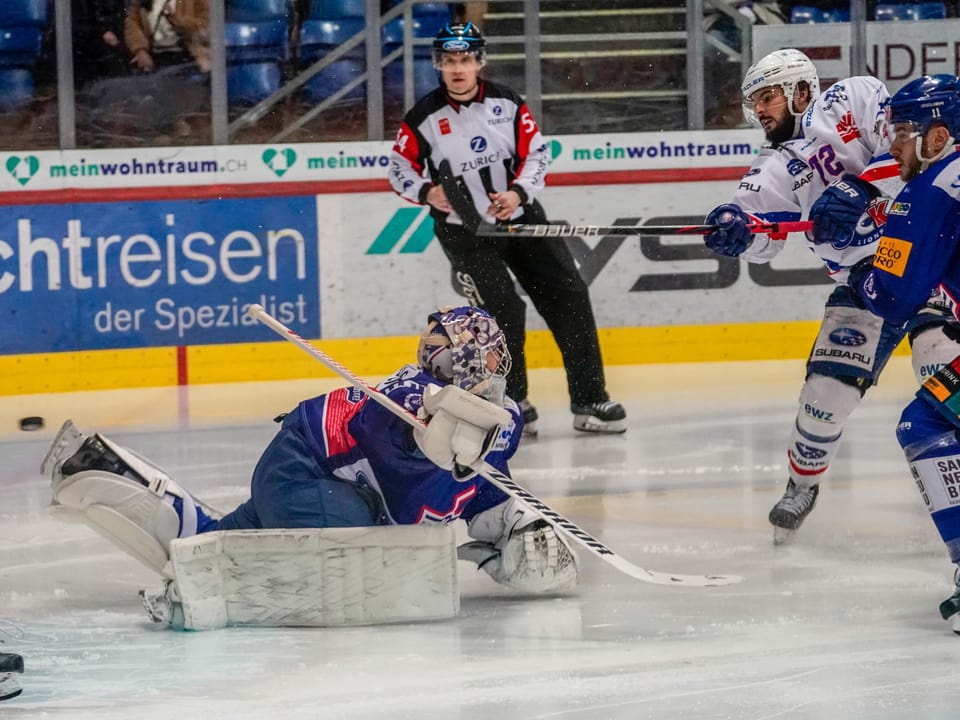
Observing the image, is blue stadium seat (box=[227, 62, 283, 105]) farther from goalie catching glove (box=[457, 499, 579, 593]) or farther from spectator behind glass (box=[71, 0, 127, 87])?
goalie catching glove (box=[457, 499, 579, 593])

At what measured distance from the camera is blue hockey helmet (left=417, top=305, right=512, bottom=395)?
3.71m

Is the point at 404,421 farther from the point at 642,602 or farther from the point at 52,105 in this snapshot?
the point at 52,105

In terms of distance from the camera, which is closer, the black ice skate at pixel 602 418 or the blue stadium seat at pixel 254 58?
the black ice skate at pixel 602 418

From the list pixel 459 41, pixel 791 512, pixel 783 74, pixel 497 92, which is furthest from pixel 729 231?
pixel 497 92

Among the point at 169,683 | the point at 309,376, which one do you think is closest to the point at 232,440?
the point at 309,376

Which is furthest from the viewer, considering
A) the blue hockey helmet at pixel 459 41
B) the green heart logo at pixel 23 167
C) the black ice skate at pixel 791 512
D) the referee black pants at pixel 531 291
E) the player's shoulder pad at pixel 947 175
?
the green heart logo at pixel 23 167

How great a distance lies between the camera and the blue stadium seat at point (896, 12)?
7816 mm

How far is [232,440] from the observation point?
600cm

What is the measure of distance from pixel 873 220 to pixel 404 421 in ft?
4.29

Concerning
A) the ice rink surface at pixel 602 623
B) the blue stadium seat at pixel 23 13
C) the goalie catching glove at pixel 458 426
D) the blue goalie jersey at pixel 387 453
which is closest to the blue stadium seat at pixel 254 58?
the blue stadium seat at pixel 23 13

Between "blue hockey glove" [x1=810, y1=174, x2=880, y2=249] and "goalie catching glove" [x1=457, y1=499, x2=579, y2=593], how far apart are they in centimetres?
97

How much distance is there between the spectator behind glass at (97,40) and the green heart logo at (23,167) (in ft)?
1.32

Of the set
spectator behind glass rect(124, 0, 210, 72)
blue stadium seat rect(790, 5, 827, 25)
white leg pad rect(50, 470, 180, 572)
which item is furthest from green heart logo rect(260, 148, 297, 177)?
white leg pad rect(50, 470, 180, 572)

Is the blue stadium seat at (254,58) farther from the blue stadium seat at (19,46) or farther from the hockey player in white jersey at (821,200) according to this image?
the hockey player in white jersey at (821,200)
